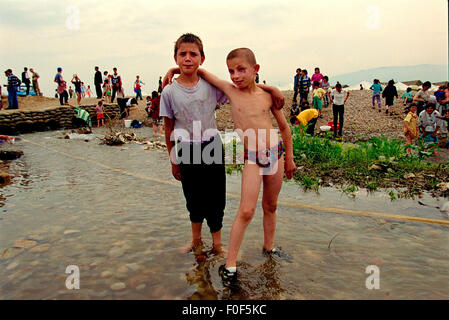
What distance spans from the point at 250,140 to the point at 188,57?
0.84m

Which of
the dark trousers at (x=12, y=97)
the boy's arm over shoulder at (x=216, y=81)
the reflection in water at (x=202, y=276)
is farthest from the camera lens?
the dark trousers at (x=12, y=97)

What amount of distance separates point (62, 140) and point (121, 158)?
5481 millimetres

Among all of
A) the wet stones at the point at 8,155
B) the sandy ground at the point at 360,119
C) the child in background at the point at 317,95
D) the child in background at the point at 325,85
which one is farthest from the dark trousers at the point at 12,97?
the child in background at the point at 325,85

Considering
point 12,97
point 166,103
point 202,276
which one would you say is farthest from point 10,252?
point 12,97

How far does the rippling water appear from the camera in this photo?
2.42m

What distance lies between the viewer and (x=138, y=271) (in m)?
2.68

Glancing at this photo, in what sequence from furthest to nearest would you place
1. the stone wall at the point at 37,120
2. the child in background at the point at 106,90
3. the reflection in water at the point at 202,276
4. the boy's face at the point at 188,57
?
A: the child in background at the point at 106,90 → the stone wall at the point at 37,120 → the boy's face at the point at 188,57 → the reflection in water at the point at 202,276

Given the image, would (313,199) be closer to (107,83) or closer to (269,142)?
(269,142)

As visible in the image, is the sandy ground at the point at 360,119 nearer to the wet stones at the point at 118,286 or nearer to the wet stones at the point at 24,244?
the wet stones at the point at 118,286

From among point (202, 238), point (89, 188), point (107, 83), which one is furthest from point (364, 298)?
point (107, 83)

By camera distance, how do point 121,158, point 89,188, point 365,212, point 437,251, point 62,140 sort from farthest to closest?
1. point 62,140
2. point 121,158
3. point 89,188
4. point 365,212
5. point 437,251

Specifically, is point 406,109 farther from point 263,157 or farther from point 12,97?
point 12,97

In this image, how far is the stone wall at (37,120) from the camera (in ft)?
49.9
